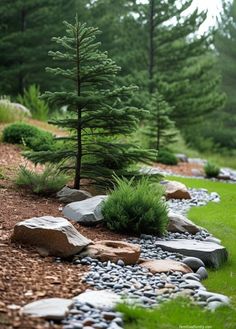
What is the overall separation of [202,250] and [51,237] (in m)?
1.59

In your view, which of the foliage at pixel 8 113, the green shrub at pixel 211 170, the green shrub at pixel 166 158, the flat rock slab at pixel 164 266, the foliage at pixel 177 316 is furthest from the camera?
the green shrub at pixel 166 158

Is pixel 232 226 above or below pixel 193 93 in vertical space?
below

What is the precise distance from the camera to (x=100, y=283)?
432cm

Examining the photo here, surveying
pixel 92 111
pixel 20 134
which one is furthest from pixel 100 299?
pixel 20 134

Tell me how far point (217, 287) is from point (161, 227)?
1.52 m

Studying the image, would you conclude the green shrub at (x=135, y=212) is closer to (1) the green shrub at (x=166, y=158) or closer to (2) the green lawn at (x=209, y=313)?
(2) the green lawn at (x=209, y=313)

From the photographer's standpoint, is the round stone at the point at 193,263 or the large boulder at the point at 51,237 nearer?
the large boulder at the point at 51,237

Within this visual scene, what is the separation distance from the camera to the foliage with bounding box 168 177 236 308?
16.1 feet

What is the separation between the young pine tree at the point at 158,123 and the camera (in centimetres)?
1473

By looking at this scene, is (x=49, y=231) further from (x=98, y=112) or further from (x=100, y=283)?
(x=98, y=112)

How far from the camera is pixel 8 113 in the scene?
1373 cm

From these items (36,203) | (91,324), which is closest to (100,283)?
(91,324)

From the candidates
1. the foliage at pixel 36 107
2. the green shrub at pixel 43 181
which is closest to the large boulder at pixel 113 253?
the green shrub at pixel 43 181

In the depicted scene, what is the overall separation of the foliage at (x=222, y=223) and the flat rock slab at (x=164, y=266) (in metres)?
0.24
